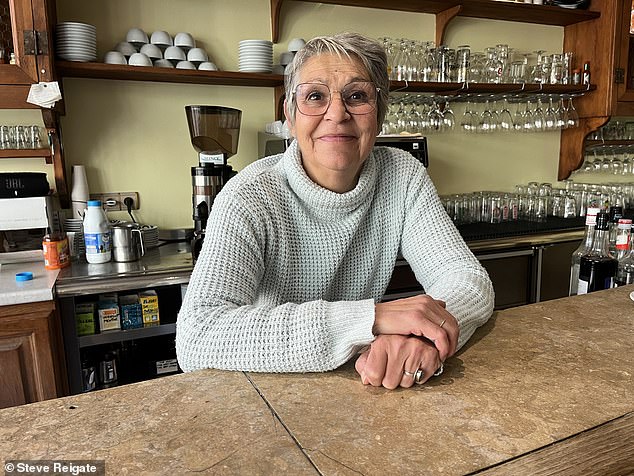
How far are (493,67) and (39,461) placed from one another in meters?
A: 2.91

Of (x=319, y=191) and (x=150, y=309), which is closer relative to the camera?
(x=319, y=191)

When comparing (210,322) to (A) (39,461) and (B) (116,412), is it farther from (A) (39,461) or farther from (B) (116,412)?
(A) (39,461)

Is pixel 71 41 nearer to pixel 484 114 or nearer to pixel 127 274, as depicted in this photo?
pixel 127 274

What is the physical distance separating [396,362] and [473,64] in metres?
2.53

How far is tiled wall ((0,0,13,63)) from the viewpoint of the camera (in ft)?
6.16

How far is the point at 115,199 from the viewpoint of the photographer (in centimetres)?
240

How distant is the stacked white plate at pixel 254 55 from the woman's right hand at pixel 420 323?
1785 millimetres

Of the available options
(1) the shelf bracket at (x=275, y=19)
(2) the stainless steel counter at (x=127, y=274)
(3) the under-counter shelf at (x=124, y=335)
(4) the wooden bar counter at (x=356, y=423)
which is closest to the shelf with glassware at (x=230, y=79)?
(1) the shelf bracket at (x=275, y=19)

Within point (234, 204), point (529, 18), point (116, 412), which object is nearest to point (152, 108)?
point (234, 204)

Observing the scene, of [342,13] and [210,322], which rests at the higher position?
[342,13]

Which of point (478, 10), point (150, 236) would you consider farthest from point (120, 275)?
point (478, 10)

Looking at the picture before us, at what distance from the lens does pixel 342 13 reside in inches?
106

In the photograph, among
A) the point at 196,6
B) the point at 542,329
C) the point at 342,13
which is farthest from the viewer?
the point at 342,13

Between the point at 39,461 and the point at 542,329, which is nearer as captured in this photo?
the point at 39,461
